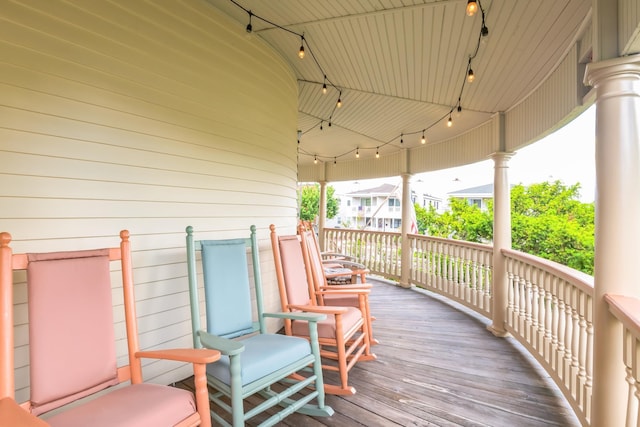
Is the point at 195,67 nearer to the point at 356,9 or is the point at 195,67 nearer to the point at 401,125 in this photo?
the point at 356,9

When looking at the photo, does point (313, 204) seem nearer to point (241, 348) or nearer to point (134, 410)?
point (241, 348)

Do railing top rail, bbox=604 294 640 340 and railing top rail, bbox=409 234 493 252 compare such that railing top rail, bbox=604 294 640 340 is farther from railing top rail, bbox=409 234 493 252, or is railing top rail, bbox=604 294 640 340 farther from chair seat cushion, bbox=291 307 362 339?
railing top rail, bbox=409 234 493 252

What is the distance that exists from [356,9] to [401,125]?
2.67 metres

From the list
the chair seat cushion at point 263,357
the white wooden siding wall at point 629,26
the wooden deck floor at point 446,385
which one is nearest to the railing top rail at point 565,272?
the wooden deck floor at point 446,385

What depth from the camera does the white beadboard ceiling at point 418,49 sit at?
2.13 metres

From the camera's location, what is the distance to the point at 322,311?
2.29 m

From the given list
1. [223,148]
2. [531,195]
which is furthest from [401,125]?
[531,195]

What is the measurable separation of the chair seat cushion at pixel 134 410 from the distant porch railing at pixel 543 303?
1.92 metres

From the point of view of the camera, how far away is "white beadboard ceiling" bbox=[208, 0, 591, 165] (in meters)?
2.13

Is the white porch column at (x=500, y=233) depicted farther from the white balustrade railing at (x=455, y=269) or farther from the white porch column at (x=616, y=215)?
the white porch column at (x=616, y=215)

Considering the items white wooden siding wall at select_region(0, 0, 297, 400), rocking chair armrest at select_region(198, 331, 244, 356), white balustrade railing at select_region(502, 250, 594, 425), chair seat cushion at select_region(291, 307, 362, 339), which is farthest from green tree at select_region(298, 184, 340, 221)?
rocking chair armrest at select_region(198, 331, 244, 356)

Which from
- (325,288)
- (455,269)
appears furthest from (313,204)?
(325,288)

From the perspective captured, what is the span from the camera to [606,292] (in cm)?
157

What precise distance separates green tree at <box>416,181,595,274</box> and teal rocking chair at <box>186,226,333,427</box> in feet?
27.9
